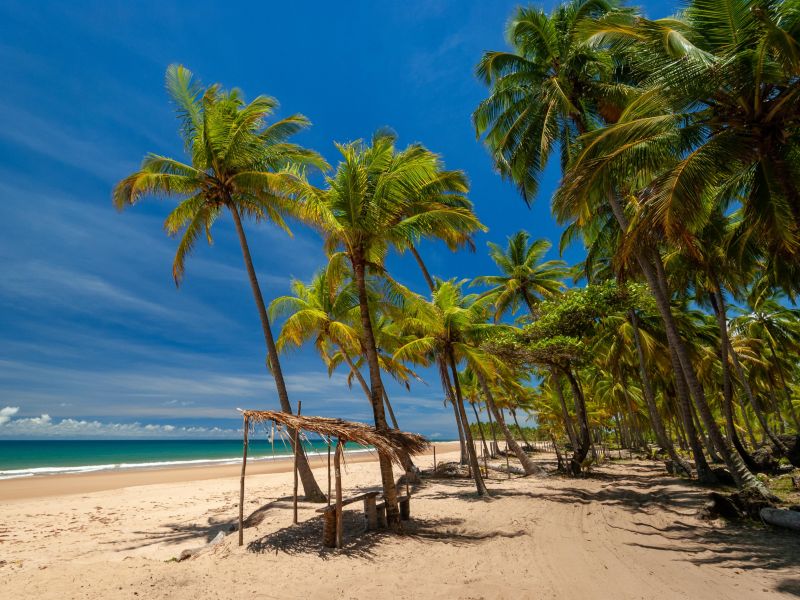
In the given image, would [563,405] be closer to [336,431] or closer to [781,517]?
[781,517]

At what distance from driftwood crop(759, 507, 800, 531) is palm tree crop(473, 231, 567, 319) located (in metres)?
15.1

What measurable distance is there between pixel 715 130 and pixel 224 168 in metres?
12.4

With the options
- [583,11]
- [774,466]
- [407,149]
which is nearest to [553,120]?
[583,11]

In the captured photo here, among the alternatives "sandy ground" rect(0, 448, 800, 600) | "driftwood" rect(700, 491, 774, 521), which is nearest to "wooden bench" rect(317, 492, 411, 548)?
"sandy ground" rect(0, 448, 800, 600)

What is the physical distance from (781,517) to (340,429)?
849 centimetres

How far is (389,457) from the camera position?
8.46 meters

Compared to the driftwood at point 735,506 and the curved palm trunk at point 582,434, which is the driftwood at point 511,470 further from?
the driftwood at point 735,506

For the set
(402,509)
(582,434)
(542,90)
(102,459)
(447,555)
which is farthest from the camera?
(102,459)

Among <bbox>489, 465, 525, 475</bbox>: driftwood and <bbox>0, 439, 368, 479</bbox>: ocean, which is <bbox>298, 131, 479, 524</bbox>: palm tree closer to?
<bbox>0, 439, 368, 479</bbox>: ocean

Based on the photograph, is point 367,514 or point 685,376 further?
point 685,376

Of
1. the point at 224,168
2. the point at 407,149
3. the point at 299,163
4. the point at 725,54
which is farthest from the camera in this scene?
the point at 299,163

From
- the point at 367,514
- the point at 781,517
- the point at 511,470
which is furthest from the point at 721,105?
the point at 511,470

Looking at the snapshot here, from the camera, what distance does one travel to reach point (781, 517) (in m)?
7.73

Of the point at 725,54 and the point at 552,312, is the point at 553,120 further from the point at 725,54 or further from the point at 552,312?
the point at 552,312
